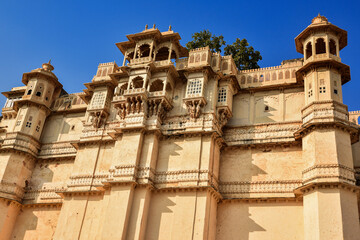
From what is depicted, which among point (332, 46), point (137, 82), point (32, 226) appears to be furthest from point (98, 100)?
point (332, 46)

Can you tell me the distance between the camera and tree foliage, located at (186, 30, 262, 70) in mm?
29453

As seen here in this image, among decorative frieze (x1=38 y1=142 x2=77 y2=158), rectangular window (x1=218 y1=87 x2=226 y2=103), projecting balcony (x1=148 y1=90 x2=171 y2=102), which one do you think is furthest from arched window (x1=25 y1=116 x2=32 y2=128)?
rectangular window (x1=218 y1=87 x2=226 y2=103)

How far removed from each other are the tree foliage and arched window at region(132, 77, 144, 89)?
8.14 m

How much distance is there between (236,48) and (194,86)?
30.4 feet

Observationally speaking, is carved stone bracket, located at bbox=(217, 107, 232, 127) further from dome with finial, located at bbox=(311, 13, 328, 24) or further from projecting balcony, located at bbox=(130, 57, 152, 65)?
dome with finial, located at bbox=(311, 13, 328, 24)

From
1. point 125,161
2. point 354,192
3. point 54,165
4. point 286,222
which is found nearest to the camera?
point 354,192

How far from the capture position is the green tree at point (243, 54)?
2941 centimetres

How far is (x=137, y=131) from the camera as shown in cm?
2116

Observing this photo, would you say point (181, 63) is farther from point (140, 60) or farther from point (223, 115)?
point (223, 115)

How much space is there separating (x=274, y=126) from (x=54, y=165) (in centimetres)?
1341

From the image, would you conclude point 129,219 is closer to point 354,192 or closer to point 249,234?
point 249,234

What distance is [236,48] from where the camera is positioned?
29969 millimetres

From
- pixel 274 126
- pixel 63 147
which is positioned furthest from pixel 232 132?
pixel 63 147

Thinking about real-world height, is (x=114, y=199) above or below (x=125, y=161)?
below
